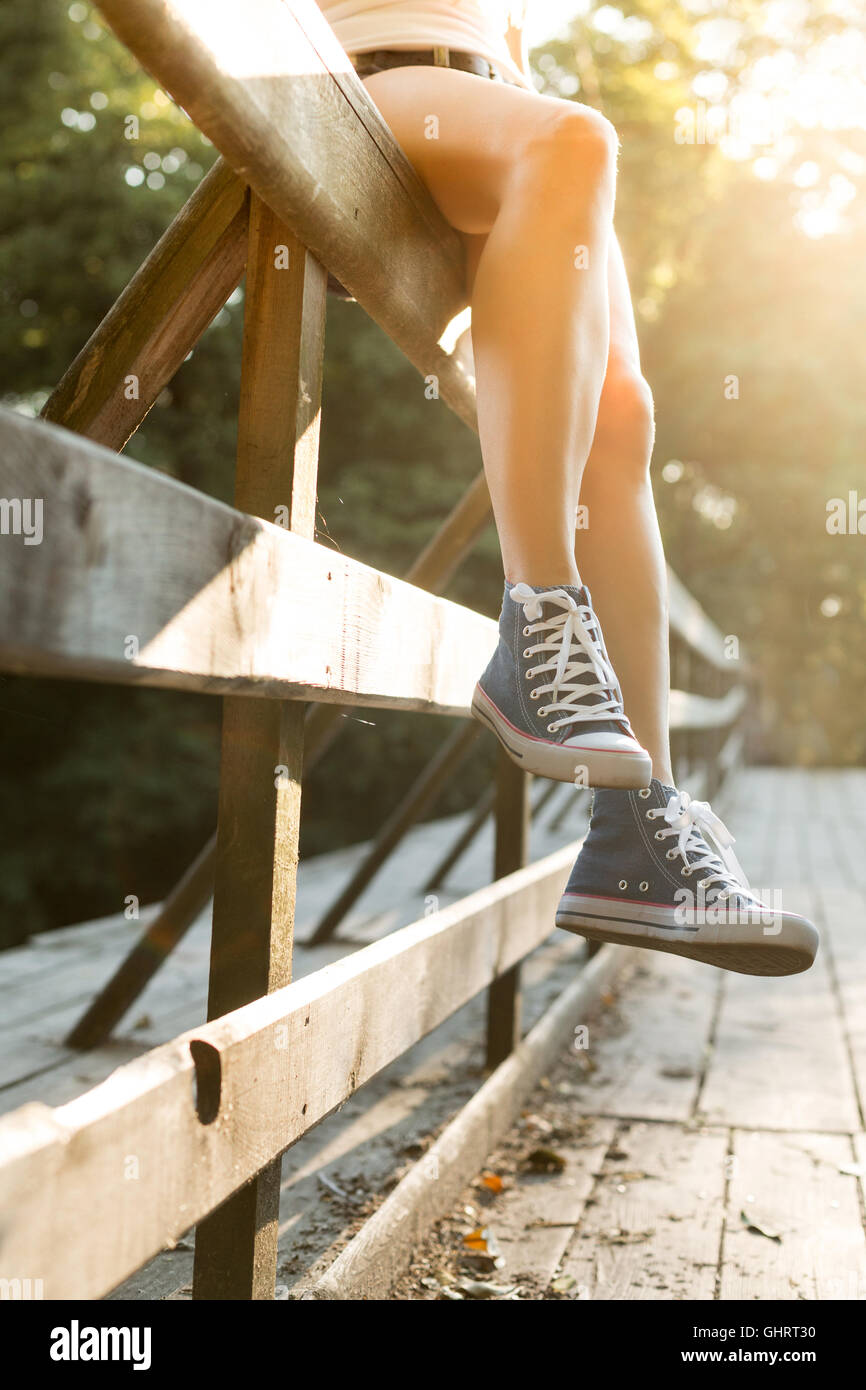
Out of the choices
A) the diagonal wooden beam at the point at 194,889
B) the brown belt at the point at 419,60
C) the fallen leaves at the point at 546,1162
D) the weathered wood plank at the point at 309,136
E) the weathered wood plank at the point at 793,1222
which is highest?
the brown belt at the point at 419,60

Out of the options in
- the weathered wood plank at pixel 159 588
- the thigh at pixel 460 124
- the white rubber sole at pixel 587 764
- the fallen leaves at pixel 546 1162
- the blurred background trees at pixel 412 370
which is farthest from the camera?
the blurred background trees at pixel 412 370

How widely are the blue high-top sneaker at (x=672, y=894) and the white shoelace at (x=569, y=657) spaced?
146 mm

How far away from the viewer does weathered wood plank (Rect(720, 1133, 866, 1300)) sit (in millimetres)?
1497

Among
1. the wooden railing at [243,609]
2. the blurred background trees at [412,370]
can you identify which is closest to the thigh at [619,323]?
the wooden railing at [243,609]

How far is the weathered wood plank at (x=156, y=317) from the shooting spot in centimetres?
104

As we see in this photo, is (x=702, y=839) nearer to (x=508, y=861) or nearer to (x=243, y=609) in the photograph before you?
(x=243, y=609)

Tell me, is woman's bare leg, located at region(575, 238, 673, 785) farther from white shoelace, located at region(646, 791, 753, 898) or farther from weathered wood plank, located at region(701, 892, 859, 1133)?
weathered wood plank, located at region(701, 892, 859, 1133)

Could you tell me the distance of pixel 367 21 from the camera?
1.37 meters

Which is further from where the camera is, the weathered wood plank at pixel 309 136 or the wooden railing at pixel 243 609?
the weathered wood plank at pixel 309 136

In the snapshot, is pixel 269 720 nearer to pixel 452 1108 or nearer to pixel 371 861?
pixel 452 1108

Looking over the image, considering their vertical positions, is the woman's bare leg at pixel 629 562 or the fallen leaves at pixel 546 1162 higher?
the woman's bare leg at pixel 629 562

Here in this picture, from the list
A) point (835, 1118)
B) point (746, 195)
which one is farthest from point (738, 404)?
point (835, 1118)

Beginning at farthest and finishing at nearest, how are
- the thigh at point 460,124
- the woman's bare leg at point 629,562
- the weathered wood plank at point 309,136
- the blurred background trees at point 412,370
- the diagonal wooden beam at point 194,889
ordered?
the blurred background trees at point 412,370 → the diagonal wooden beam at point 194,889 → the woman's bare leg at point 629,562 → the thigh at point 460,124 → the weathered wood plank at point 309,136

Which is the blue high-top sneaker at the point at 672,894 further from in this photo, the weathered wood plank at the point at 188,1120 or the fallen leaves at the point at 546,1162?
the fallen leaves at the point at 546,1162
